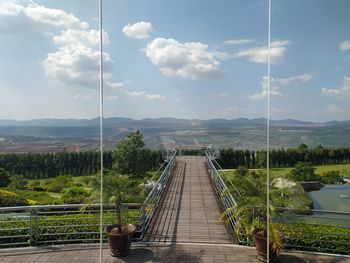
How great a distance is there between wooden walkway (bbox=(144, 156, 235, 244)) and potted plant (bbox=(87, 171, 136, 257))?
3.02 feet

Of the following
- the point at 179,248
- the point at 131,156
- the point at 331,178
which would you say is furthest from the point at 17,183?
the point at 331,178

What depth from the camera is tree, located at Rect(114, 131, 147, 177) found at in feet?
92.4

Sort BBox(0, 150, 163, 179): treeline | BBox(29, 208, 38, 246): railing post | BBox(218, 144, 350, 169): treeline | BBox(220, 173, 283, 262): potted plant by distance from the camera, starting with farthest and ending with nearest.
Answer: BBox(0, 150, 163, 179): treeline
BBox(218, 144, 350, 169): treeline
BBox(29, 208, 38, 246): railing post
BBox(220, 173, 283, 262): potted plant

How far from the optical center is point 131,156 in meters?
28.4

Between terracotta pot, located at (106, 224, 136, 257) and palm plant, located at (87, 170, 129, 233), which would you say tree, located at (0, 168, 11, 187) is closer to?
palm plant, located at (87, 170, 129, 233)

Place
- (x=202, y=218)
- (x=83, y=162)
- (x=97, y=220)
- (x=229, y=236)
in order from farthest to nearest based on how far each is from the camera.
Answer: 1. (x=83, y=162)
2. (x=202, y=218)
3. (x=229, y=236)
4. (x=97, y=220)

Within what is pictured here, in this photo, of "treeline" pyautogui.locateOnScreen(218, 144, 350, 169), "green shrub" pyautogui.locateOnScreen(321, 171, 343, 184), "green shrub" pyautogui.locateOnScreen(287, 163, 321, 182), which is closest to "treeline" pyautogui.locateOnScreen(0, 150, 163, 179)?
"treeline" pyautogui.locateOnScreen(218, 144, 350, 169)

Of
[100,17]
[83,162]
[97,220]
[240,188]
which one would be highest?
[100,17]

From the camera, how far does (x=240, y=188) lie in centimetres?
660

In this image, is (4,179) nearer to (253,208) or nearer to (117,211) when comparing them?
(117,211)

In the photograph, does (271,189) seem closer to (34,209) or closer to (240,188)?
(240,188)

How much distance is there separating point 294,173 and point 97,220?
3080 cm

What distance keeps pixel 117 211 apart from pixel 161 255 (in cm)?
125

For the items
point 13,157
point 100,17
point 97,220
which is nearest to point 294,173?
point 97,220
